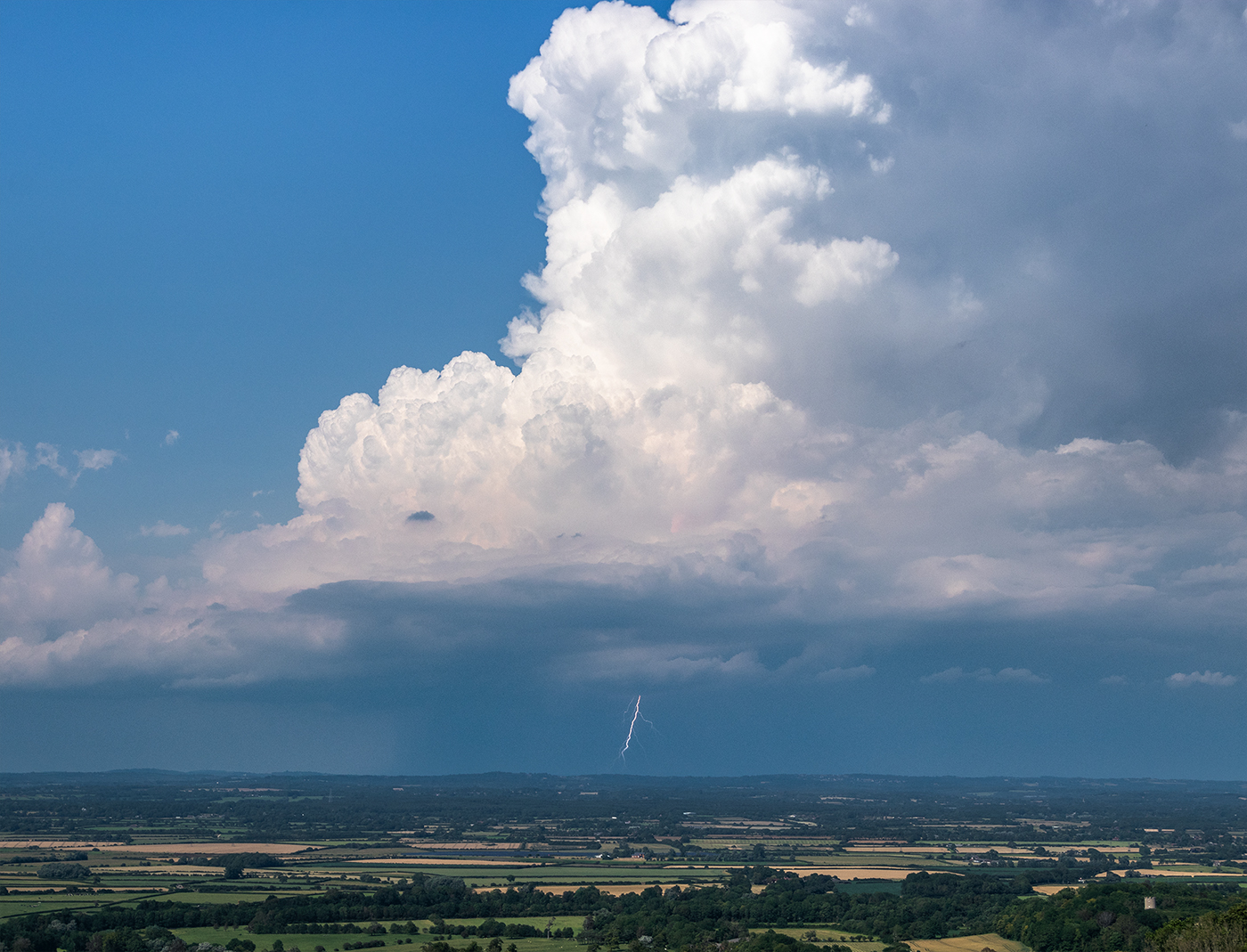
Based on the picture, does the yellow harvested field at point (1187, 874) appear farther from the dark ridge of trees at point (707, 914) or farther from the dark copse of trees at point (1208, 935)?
the dark copse of trees at point (1208, 935)

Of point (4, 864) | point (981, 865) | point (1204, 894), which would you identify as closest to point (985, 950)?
point (1204, 894)

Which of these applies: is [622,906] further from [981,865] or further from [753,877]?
[981,865]

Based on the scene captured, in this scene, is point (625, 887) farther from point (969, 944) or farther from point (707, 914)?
point (969, 944)

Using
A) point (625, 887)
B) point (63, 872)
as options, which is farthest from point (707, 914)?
point (63, 872)

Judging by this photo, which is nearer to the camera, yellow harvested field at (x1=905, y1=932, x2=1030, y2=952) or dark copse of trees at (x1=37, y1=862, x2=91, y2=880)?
yellow harvested field at (x1=905, y1=932, x2=1030, y2=952)

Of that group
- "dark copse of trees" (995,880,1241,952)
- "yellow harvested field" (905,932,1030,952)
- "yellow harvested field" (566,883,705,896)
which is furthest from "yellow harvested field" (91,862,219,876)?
"dark copse of trees" (995,880,1241,952)

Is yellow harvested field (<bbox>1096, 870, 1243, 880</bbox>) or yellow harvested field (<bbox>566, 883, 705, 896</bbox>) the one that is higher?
yellow harvested field (<bbox>566, 883, 705, 896</bbox>)

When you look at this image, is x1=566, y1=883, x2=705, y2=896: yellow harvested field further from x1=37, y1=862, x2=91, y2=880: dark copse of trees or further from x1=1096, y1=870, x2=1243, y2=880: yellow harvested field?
x1=37, y1=862, x2=91, y2=880: dark copse of trees

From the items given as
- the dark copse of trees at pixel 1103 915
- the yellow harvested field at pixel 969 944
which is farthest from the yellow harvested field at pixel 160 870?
the dark copse of trees at pixel 1103 915
